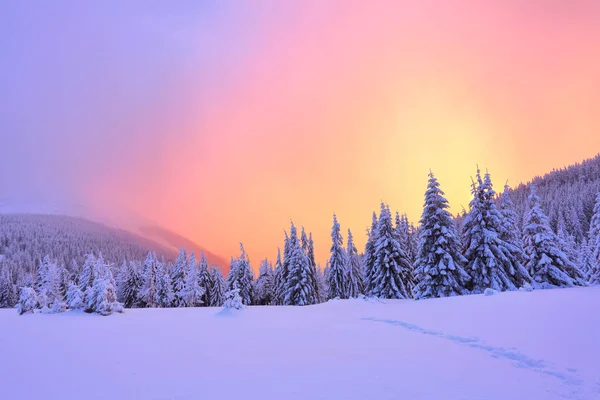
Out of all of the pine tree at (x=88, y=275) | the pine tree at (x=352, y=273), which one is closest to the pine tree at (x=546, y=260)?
the pine tree at (x=352, y=273)

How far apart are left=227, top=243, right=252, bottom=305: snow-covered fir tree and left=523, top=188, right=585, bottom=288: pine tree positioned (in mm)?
40934

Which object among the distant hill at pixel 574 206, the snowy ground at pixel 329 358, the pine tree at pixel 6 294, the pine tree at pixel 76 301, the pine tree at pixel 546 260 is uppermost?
the distant hill at pixel 574 206

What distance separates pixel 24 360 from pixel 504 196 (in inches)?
1492

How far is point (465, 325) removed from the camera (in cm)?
1229

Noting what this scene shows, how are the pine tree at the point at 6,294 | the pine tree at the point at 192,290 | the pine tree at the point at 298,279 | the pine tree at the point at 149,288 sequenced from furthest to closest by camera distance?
the pine tree at the point at 6,294
the pine tree at the point at 149,288
the pine tree at the point at 192,290
the pine tree at the point at 298,279

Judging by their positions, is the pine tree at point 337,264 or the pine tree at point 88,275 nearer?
the pine tree at point 337,264

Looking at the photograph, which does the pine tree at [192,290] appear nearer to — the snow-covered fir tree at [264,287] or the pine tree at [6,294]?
the snow-covered fir tree at [264,287]

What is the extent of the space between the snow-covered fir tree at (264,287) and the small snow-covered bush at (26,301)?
4469 centimetres

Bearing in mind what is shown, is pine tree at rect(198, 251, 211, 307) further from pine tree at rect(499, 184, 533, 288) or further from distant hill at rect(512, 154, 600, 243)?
distant hill at rect(512, 154, 600, 243)

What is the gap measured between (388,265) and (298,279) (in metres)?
14.6

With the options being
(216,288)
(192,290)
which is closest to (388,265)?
(192,290)

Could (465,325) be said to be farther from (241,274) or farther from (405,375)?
(241,274)

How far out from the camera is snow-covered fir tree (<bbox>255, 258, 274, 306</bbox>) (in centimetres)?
6330

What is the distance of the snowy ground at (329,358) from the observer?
6375mm
